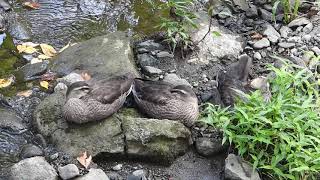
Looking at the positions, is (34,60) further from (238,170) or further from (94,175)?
(238,170)

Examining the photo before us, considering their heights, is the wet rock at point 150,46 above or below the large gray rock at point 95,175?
above

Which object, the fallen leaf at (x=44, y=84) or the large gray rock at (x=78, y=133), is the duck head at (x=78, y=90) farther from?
the fallen leaf at (x=44, y=84)

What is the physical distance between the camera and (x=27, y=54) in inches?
284

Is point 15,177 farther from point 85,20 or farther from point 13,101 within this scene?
point 85,20

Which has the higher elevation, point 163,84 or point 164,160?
point 163,84

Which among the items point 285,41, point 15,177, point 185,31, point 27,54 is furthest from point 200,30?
point 15,177

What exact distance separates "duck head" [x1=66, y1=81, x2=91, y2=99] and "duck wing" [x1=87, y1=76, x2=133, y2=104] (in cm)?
9

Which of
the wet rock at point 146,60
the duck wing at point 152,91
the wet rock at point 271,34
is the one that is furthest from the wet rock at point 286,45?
the duck wing at point 152,91

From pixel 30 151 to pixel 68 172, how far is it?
23.4 inches

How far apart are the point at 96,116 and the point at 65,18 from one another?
267 cm

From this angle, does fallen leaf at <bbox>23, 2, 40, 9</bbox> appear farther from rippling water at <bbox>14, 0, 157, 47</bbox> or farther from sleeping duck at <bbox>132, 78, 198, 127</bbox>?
sleeping duck at <bbox>132, 78, 198, 127</bbox>

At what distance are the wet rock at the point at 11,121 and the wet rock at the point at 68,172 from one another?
3.21ft

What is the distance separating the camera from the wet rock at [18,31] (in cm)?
752

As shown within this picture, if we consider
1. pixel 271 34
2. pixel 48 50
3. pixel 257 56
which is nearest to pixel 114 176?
pixel 48 50
